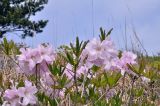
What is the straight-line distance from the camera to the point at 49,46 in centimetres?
191

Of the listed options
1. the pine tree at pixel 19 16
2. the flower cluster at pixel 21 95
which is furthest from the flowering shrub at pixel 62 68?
the pine tree at pixel 19 16

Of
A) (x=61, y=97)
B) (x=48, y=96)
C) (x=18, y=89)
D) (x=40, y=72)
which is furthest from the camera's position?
(x=61, y=97)

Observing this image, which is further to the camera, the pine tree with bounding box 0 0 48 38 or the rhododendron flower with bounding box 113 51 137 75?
the pine tree with bounding box 0 0 48 38

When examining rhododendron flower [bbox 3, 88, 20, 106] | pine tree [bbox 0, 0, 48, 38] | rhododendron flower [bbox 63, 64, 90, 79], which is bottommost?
rhododendron flower [bbox 3, 88, 20, 106]

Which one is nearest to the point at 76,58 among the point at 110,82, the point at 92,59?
the point at 92,59

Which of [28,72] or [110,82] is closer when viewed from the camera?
[28,72]

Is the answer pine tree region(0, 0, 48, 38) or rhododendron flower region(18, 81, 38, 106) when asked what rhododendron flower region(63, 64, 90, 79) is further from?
pine tree region(0, 0, 48, 38)

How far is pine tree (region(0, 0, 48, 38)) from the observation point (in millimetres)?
22844

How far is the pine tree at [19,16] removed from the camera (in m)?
22.8

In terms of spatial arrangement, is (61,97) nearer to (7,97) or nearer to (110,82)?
(110,82)

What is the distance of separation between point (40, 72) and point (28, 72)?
0.05 meters

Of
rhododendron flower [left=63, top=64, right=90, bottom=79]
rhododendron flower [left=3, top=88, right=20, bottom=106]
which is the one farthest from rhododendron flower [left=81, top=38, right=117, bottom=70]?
rhododendron flower [left=3, top=88, right=20, bottom=106]

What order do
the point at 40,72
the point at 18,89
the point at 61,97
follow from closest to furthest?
the point at 18,89
the point at 40,72
the point at 61,97

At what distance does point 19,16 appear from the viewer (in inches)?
906
